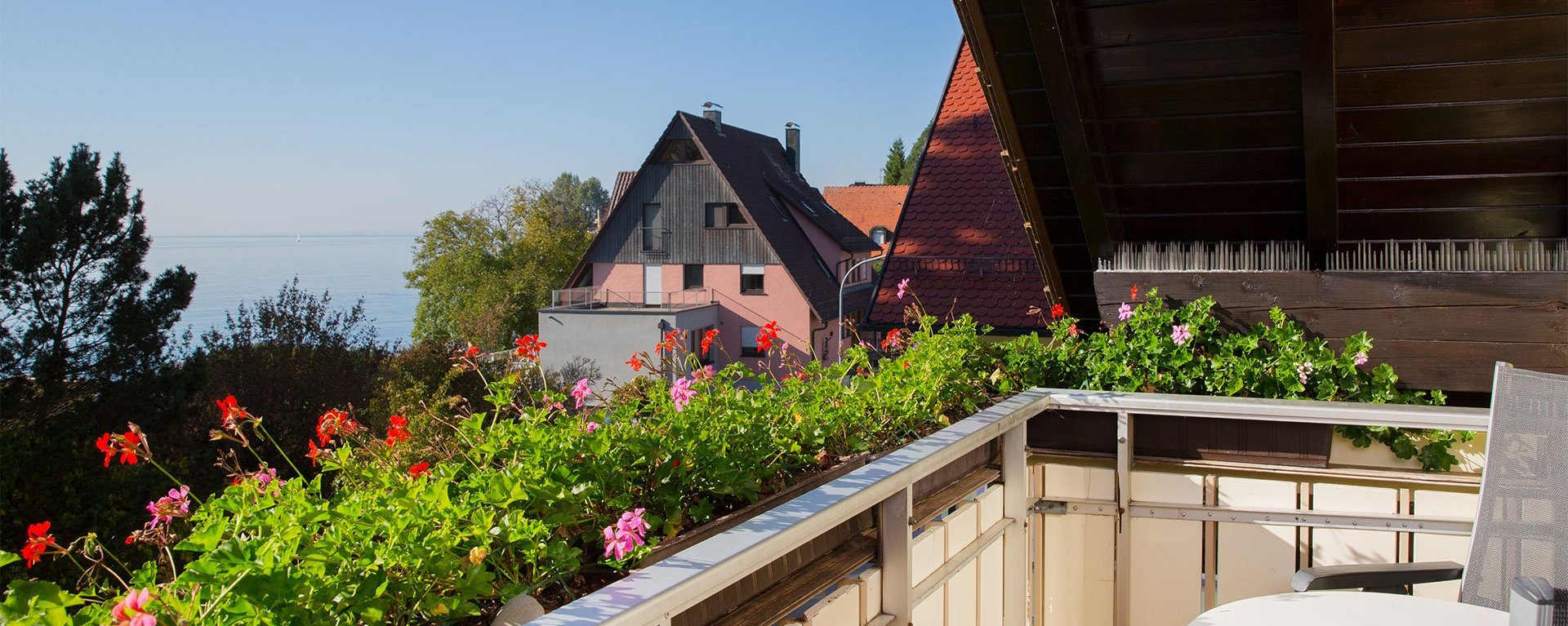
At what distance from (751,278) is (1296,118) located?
79.8 ft

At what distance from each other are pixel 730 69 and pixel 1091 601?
2422 inches

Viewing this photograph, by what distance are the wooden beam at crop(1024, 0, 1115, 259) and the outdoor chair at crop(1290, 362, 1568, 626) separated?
5.17 ft

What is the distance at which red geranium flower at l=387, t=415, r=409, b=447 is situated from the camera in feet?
5.43

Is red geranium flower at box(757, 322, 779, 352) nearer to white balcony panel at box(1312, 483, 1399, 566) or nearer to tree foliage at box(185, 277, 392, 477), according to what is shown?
white balcony panel at box(1312, 483, 1399, 566)

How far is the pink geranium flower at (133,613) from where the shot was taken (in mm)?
857

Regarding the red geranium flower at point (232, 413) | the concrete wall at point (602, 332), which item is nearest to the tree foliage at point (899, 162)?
the concrete wall at point (602, 332)

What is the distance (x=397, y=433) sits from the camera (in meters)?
1.70

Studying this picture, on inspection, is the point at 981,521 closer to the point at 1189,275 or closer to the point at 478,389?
the point at 1189,275

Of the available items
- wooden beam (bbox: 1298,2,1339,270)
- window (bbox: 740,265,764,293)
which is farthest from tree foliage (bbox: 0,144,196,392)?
wooden beam (bbox: 1298,2,1339,270)

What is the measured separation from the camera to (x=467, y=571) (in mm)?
1069

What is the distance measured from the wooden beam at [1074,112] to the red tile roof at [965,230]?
5.06 metres

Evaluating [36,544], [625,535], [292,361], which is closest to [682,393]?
[625,535]

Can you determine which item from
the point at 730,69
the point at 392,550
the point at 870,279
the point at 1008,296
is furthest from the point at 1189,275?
the point at 730,69

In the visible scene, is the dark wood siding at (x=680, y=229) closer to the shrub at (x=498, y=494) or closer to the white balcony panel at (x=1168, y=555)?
the white balcony panel at (x=1168, y=555)
